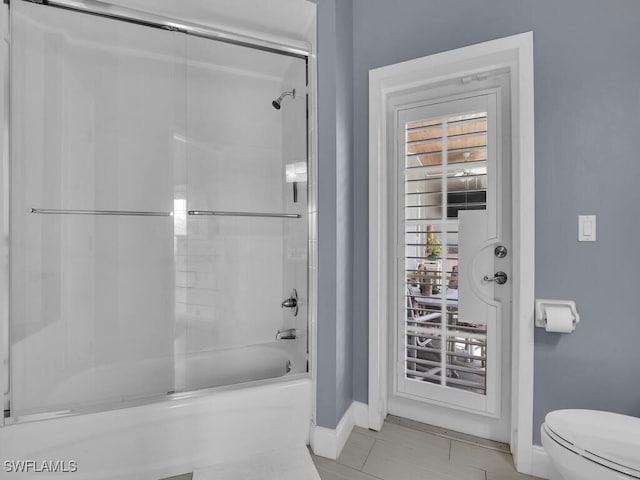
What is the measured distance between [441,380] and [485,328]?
38 centimetres

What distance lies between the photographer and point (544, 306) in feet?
4.70

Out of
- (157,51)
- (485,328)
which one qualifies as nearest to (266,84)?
(157,51)

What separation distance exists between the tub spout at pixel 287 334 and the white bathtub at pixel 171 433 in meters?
0.19

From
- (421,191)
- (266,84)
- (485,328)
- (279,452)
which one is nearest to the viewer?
(279,452)

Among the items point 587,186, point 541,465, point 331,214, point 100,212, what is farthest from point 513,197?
point 100,212

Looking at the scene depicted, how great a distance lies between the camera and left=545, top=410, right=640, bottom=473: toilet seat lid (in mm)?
1002

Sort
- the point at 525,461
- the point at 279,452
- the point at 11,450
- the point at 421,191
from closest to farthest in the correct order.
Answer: the point at 11,450
the point at 525,461
the point at 279,452
the point at 421,191

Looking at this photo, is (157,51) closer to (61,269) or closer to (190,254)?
(190,254)

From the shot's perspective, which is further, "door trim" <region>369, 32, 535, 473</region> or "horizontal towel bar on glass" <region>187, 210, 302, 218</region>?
"horizontal towel bar on glass" <region>187, 210, 302, 218</region>

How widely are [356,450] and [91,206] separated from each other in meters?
1.87

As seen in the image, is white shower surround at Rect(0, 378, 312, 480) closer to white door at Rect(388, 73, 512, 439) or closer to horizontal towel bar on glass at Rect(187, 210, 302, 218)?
white door at Rect(388, 73, 512, 439)

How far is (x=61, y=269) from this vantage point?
1.60m

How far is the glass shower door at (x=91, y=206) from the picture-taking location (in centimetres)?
144

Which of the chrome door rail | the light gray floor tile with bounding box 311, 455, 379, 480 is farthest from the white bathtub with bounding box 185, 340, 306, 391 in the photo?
the chrome door rail
